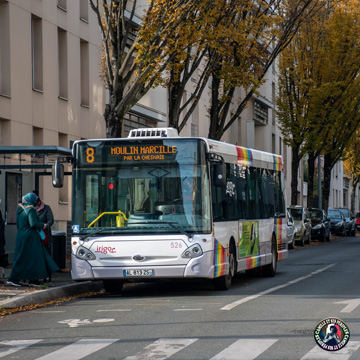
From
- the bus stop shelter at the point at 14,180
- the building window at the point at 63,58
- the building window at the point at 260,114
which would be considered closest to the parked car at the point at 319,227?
the building window at the point at 260,114

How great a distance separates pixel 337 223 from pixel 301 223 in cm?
1468

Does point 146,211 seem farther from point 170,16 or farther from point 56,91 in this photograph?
point 56,91

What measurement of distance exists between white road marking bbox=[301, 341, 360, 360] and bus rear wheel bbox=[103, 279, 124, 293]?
317 inches

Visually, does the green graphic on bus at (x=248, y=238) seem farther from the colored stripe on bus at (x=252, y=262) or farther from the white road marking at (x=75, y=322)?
the white road marking at (x=75, y=322)

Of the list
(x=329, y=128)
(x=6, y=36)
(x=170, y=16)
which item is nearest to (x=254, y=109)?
(x=329, y=128)

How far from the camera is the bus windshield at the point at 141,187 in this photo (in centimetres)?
1566

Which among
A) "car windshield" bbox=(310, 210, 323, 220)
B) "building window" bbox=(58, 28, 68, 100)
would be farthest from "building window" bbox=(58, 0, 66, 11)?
"car windshield" bbox=(310, 210, 323, 220)

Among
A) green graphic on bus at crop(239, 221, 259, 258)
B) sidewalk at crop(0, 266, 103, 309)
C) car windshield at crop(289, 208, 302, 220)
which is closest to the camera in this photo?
sidewalk at crop(0, 266, 103, 309)

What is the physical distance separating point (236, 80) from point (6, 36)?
682 centimetres

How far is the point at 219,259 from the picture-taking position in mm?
16297

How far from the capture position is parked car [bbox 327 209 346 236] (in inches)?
2146

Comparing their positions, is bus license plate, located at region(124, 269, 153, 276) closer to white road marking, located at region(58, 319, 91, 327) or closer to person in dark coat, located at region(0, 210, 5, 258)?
white road marking, located at region(58, 319, 91, 327)

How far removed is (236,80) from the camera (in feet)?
94.0

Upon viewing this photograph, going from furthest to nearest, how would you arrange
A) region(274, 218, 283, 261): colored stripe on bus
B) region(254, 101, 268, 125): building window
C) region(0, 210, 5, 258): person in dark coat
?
region(254, 101, 268, 125): building window < region(274, 218, 283, 261): colored stripe on bus < region(0, 210, 5, 258): person in dark coat
